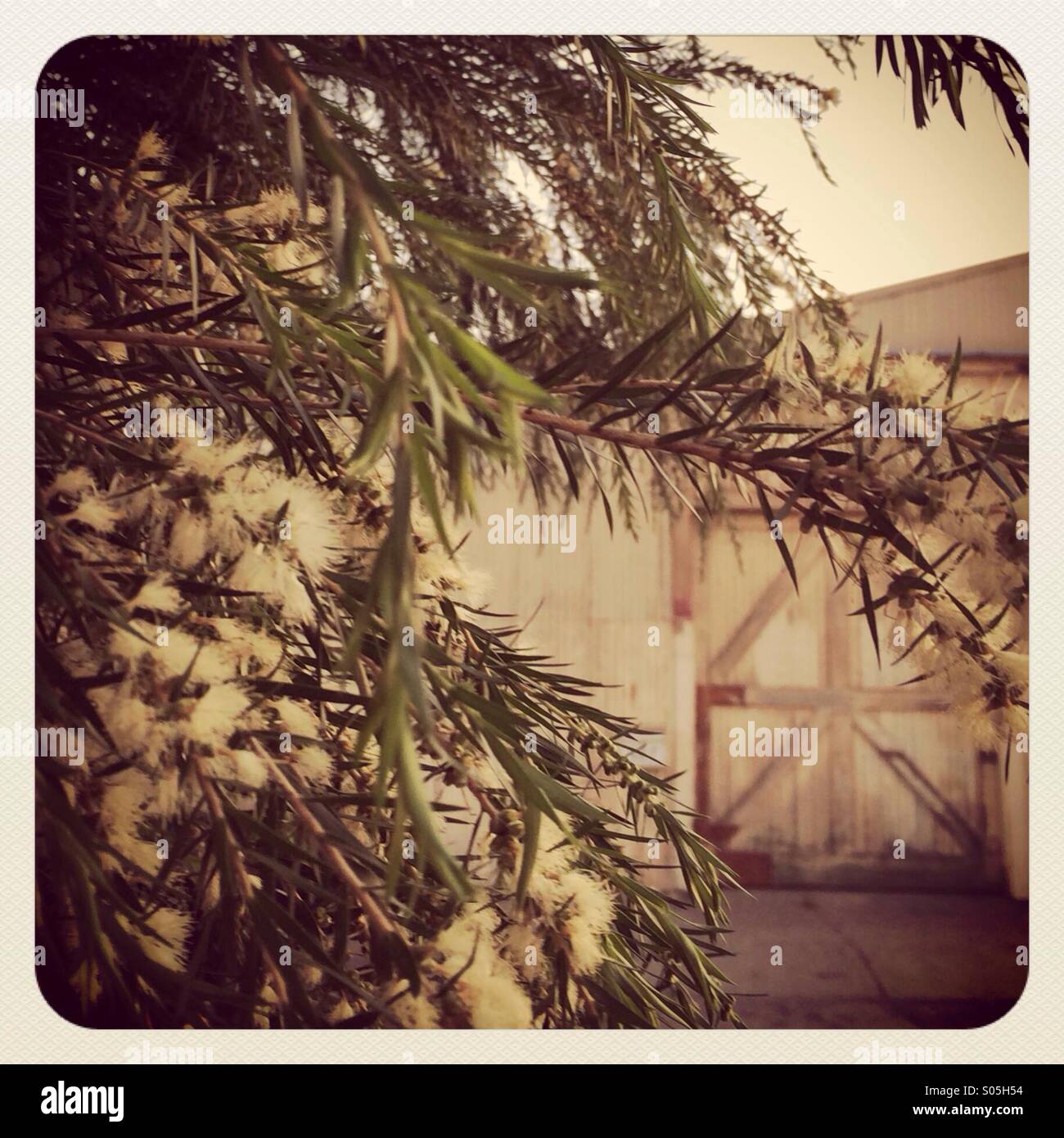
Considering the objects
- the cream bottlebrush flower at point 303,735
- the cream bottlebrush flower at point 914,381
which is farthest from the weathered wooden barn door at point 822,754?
the cream bottlebrush flower at point 303,735

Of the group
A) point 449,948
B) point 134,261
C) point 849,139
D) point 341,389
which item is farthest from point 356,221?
point 849,139

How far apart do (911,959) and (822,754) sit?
0.26m

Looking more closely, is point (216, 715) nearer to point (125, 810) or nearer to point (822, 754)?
point (125, 810)

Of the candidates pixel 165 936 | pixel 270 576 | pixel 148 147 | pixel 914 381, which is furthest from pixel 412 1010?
pixel 148 147

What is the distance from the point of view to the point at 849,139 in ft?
2.70

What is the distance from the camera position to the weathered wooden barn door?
104 centimetres

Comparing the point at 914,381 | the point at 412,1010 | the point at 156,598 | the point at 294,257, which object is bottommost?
the point at 412,1010

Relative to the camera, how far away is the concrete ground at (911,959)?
757 mm

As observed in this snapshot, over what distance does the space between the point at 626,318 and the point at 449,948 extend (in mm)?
641

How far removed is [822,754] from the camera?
1052mm

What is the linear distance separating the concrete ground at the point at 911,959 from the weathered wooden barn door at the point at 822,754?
67 millimetres

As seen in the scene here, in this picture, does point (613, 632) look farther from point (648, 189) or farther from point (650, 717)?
point (648, 189)

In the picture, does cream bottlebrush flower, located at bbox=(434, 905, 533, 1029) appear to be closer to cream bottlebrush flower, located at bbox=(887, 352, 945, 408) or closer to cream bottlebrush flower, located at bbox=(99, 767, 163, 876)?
cream bottlebrush flower, located at bbox=(99, 767, 163, 876)

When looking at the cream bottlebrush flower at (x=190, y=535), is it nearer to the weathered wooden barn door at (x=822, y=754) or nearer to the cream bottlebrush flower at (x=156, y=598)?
the cream bottlebrush flower at (x=156, y=598)
